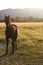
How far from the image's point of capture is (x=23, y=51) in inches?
472

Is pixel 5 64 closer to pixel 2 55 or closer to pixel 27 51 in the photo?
pixel 2 55

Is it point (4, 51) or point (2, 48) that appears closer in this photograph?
point (4, 51)

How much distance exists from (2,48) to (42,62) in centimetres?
393

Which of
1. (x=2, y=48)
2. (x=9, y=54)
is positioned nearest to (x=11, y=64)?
(x=9, y=54)

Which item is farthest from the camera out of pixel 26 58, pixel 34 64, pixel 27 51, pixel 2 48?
pixel 2 48

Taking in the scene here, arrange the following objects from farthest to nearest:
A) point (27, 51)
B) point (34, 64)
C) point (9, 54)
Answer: point (27, 51) < point (9, 54) < point (34, 64)

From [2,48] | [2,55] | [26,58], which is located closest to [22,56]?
[26,58]

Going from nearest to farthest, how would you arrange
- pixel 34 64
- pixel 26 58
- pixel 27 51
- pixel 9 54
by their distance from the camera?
pixel 34 64 < pixel 26 58 < pixel 9 54 < pixel 27 51

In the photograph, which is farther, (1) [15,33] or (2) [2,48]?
(2) [2,48]

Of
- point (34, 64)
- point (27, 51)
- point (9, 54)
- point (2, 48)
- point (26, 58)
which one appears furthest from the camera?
point (2, 48)

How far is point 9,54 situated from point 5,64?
1.77 meters

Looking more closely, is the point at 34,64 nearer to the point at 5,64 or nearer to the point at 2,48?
the point at 5,64

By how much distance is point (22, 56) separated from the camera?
1081 cm

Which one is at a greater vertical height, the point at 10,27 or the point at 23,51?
the point at 10,27
